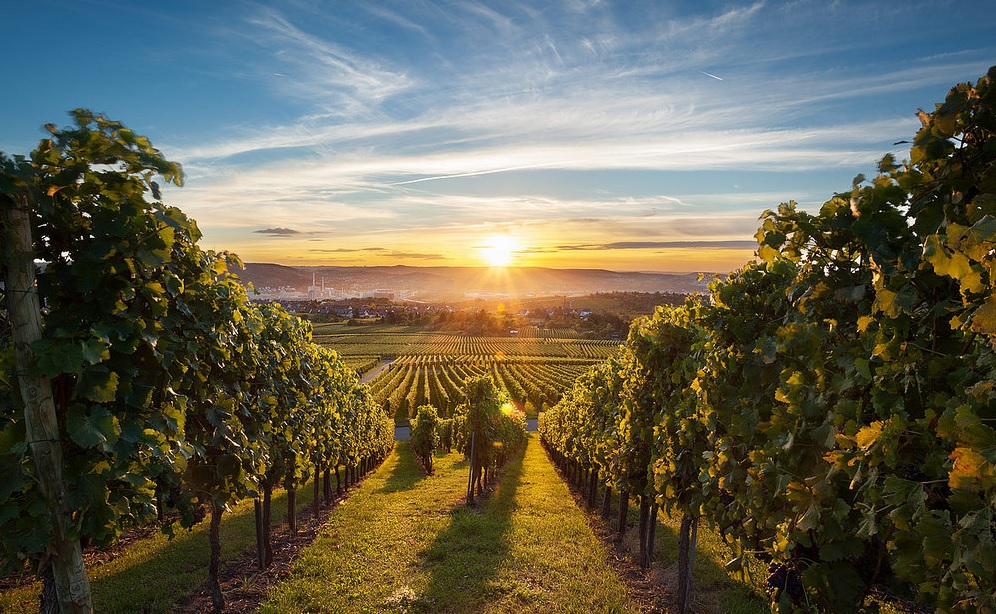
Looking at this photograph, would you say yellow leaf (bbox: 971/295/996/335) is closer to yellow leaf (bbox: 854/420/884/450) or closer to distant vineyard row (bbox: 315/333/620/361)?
yellow leaf (bbox: 854/420/884/450)

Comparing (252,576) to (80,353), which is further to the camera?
(252,576)

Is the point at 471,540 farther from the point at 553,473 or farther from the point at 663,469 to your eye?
the point at 553,473

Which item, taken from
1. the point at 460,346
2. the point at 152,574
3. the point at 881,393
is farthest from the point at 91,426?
the point at 460,346

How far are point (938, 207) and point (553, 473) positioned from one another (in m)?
29.0

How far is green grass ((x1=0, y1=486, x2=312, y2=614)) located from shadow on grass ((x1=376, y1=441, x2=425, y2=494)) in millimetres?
9937


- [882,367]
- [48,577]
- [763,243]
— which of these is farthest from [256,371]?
[882,367]

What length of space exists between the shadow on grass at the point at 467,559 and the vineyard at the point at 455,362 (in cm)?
821

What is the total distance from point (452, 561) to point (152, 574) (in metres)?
6.16

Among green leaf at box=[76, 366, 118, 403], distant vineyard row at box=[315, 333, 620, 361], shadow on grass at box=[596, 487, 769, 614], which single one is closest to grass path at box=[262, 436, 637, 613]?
shadow on grass at box=[596, 487, 769, 614]

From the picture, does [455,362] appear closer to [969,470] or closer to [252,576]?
[252,576]

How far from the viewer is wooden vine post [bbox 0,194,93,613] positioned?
332cm

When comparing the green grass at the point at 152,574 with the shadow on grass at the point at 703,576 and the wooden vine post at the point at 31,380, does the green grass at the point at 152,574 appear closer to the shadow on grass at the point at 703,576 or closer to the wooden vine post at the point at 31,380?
the wooden vine post at the point at 31,380

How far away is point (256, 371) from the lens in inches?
369

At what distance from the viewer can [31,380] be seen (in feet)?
11.0
